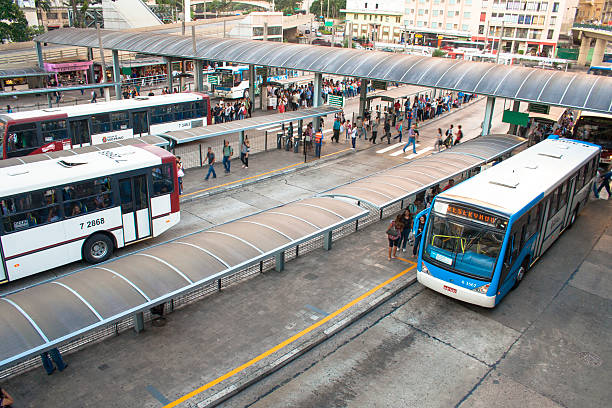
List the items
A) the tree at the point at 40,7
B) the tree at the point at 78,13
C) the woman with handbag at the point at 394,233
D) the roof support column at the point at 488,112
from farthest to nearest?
the tree at the point at 40,7
the tree at the point at 78,13
the roof support column at the point at 488,112
the woman with handbag at the point at 394,233

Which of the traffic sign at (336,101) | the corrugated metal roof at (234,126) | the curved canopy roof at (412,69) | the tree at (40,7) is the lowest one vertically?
the corrugated metal roof at (234,126)

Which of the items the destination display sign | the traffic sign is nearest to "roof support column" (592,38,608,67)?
the traffic sign

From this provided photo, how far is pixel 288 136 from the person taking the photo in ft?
90.0

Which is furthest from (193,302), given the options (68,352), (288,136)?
(288,136)

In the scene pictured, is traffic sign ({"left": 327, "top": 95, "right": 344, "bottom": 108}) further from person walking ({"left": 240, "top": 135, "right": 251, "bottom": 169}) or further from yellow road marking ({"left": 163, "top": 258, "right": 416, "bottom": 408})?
yellow road marking ({"left": 163, "top": 258, "right": 416, "bottom": 408})

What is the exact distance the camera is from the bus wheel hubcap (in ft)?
45.9

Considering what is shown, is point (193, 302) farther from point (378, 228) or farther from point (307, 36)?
point (307, 36)

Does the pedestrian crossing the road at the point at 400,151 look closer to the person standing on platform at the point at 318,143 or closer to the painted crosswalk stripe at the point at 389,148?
the painted crosswalk stripe at the point at 389,148

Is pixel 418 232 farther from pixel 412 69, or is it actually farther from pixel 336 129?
pixel 336 129

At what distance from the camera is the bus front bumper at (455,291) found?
11.8 meters

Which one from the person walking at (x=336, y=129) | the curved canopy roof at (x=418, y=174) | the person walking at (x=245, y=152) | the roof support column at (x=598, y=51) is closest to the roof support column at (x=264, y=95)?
the person walking at (x=336, y=129)

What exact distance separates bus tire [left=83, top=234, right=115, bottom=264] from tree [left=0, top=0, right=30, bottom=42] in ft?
161

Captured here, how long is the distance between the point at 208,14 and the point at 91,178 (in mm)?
133732

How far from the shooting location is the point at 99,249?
46.5ft
